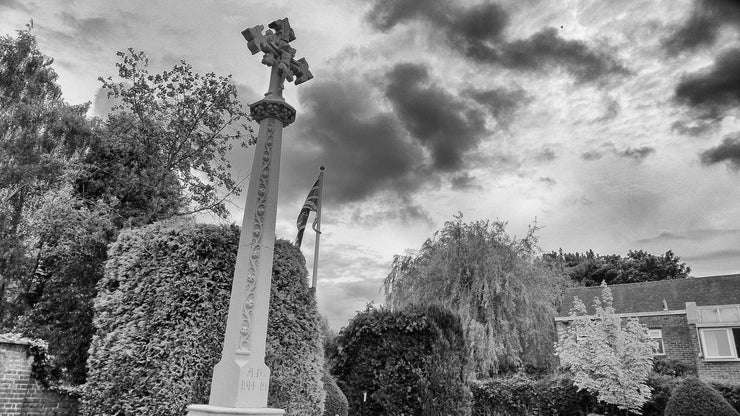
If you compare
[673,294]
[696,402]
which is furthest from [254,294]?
[673,294]

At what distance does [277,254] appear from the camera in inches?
281

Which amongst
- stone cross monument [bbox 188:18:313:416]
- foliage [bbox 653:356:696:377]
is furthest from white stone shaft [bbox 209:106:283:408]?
foliage [bbox 653:356:696:377]

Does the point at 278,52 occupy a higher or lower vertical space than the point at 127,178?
lower

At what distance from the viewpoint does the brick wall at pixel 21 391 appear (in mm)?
7172

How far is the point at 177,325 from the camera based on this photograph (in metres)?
6.38

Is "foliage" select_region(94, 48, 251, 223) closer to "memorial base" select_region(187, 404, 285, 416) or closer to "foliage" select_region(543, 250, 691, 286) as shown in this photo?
"memorial base" select_region(187, 404, 285, 416)

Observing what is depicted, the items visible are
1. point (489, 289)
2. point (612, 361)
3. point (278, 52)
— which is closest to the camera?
point (278, 52)

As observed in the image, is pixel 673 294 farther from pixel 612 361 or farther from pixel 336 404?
pixel 336 404

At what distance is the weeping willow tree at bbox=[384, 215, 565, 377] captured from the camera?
1839 cm

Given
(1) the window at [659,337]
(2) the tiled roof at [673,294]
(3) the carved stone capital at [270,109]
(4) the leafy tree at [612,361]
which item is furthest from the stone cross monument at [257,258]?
(2) the tiled roof at [673,294]

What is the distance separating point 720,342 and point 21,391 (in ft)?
90.7

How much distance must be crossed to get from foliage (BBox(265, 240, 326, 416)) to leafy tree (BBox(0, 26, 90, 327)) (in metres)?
11.2

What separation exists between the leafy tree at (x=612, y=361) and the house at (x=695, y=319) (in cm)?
873

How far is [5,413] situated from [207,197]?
9.03 meters
